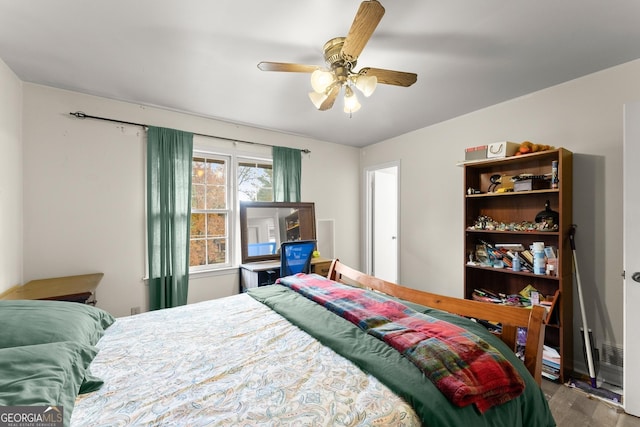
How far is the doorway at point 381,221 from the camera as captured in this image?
4441 millimetres

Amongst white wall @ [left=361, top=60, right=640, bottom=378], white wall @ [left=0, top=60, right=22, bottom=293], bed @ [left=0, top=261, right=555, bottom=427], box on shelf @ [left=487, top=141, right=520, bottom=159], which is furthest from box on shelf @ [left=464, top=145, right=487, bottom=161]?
white wall @ [left=0, top=60, right=22, bottom=293]

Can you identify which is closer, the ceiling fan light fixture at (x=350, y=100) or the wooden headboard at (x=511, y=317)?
the wooden headboard at (x=511, y=317)

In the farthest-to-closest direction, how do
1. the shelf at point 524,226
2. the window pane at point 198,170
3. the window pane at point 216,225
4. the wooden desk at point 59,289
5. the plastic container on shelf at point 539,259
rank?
the window pane at point 216,225
the window pane at point 198,170
the plastic container on shelf at point 539,259
the shelf at point 524,226
the wooden desk at point 59,289

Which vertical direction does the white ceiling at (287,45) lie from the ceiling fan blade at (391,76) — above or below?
above

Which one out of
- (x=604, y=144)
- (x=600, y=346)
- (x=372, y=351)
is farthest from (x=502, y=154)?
(x=372, y=351)

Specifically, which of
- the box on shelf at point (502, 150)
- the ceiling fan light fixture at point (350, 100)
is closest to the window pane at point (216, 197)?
the ceiling fan light fixture at point (350, 100)

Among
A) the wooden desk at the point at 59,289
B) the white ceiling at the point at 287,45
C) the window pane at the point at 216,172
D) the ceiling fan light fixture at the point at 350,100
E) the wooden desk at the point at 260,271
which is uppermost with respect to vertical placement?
the white ceiling at the point at 287,45

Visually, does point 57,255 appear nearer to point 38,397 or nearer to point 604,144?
point 38,397

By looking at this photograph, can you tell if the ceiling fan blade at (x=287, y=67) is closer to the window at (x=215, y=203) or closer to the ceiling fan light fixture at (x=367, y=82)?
the ceiling fan light fixture at (x=367, y=82)

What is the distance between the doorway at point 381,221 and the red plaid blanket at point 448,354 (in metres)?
2.95

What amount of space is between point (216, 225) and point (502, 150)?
317 cm

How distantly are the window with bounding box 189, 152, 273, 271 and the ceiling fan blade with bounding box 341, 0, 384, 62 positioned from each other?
2.25m

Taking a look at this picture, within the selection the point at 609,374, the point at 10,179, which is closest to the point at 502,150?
the point at 609,374

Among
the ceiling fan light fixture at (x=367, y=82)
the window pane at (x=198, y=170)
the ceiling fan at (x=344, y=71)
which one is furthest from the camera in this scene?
the window pane at (x=198, y=170)
